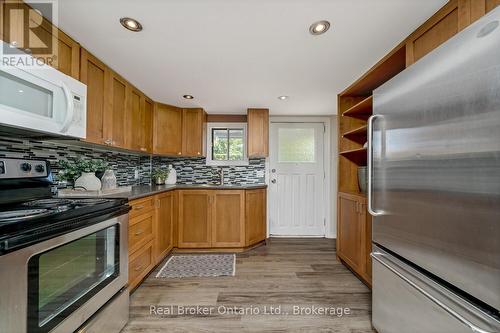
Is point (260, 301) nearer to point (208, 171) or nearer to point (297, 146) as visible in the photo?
point (208, 171)

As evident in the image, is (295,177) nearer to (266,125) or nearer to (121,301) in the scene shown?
(266,125)

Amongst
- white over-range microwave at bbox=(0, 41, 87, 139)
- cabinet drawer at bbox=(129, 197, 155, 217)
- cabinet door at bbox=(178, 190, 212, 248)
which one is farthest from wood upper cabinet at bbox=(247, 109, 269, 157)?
white over-range microwave at bbox=(0, 41, 87, 139)

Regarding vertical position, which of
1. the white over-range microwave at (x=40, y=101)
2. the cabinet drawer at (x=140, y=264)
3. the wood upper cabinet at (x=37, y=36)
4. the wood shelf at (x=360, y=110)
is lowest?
the cabinet drawer at (x=140, y=264)

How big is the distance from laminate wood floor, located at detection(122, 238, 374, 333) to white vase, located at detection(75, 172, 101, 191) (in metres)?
1.02

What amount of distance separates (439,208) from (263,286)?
171 cm

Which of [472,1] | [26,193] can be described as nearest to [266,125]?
[472,1]

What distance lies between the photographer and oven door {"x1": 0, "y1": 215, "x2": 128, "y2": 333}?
0.91 metres

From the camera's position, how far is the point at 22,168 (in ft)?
4.44

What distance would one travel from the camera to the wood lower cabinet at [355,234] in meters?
2.17

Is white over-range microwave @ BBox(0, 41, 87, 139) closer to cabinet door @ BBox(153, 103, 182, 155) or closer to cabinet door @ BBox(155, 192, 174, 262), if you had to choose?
cabinet door @ BBox(155, 192, 174, 262)

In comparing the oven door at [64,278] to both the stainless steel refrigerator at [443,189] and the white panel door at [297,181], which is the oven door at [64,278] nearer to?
the stainless steel refrigerator at [443,189]

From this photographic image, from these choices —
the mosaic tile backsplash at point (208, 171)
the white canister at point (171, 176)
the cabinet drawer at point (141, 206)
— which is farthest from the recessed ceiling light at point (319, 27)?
the white canister at point (171, 176)

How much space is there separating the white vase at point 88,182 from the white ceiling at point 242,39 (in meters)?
0.99

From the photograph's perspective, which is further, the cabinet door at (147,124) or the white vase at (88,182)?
the cabinet door at (147,124)
